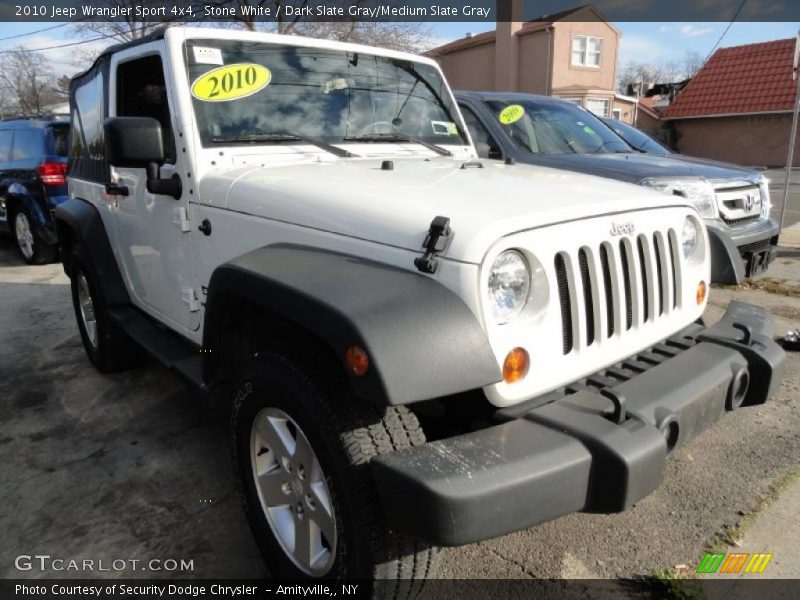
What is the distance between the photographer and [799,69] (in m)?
7.90

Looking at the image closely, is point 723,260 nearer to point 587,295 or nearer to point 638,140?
point 587,295

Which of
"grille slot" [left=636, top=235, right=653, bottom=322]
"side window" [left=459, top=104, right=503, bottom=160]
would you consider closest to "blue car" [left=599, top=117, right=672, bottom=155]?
"side window" [left=459, top=104, right=503, bottom=160]

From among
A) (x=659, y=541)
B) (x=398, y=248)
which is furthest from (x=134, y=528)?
(x=659, y=541)

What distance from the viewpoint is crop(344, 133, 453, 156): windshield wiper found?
3133mm

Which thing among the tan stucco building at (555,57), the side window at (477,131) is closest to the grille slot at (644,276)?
the side window at (477,131)

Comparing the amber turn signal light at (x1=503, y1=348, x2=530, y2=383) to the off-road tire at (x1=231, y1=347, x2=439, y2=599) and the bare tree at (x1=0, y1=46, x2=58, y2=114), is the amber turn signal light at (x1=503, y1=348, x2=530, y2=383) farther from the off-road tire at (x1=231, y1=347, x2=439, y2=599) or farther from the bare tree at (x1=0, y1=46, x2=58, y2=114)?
the bare tree at (x1=0, y1=46, x2=58, y2=114)

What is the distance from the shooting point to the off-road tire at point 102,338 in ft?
12.8

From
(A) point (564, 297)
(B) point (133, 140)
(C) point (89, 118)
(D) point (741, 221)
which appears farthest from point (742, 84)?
(B) point (133, 140)

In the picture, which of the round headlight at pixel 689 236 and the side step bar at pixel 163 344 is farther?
the side step bar at pixel 163 344

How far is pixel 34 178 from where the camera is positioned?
26.0 ft

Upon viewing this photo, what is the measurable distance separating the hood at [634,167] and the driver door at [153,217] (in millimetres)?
3283

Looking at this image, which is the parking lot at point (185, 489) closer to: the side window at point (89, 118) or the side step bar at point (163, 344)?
the side step bar at point (163, 344)

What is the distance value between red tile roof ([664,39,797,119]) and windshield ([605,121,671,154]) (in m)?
23.7

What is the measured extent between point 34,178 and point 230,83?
256 inches
